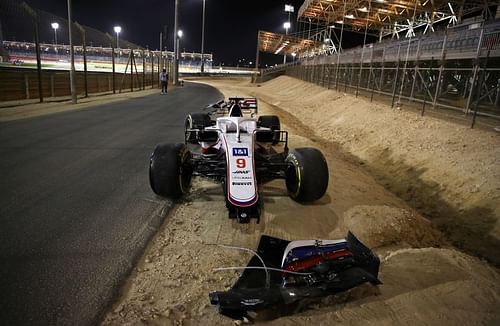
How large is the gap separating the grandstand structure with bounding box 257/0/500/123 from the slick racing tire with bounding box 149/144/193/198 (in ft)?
24.9

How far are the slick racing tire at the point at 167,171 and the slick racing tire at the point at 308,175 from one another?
1.66 metres

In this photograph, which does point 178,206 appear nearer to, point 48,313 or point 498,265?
point 48,313

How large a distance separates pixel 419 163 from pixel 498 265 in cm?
398

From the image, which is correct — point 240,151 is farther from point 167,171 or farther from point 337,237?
point 337,237

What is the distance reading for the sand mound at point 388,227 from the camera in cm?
462

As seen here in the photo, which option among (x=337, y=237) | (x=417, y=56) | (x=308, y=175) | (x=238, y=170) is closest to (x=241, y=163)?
(x=238, y=170)

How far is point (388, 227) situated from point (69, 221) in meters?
4.04

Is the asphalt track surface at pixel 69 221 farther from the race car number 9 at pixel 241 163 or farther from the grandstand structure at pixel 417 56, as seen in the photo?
the grandstand structure at pixel 417 56

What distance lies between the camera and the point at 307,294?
2.86 m

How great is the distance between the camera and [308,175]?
16.6ft

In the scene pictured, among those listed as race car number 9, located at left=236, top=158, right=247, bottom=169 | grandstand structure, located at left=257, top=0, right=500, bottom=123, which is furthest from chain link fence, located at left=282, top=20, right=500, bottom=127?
race car number 9, located at left=236, top=158, right=247, bottom=169

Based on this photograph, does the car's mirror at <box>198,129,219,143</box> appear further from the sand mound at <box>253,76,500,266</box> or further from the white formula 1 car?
the sand mound at <box>253,76,500,266</box>

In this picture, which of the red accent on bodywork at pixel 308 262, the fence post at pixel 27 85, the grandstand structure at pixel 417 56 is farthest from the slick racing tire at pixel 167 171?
the fence post at pixel 27 85

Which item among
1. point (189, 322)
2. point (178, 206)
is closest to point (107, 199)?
point (178, 206)
